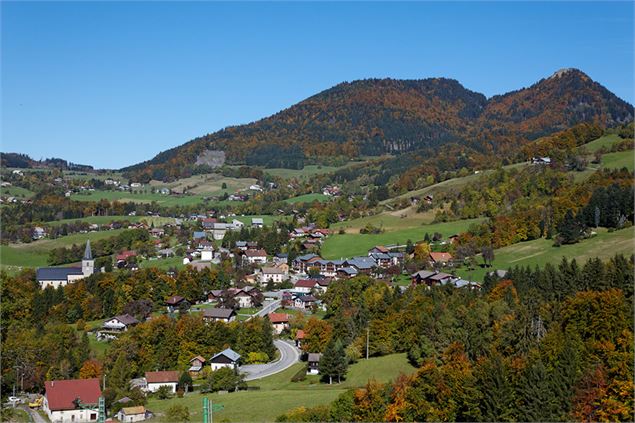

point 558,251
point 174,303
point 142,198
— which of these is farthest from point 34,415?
point 142,198

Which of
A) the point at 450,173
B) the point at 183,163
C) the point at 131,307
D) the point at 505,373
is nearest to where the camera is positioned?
the point at 505,373

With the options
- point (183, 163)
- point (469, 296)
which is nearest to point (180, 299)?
point (469, 296)

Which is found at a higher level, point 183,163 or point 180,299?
point 183,163

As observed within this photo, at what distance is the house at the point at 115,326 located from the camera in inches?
1928

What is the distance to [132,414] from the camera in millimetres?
32688

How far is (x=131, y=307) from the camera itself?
2132 inches

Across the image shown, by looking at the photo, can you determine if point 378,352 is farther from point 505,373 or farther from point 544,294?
point 505,373

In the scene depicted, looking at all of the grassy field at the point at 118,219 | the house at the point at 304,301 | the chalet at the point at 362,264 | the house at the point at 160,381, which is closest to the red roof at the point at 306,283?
the house at the point at 304,301

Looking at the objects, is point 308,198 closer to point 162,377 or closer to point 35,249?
point 35,249

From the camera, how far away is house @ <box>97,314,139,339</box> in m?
49.0

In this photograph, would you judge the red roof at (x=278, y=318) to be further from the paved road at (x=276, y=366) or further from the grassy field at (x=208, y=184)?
the grassy field at (x=208, y=184)

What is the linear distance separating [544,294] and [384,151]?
149146 mm

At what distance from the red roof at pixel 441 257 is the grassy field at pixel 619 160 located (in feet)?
78.6

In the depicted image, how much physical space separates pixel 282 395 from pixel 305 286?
30176 mm
